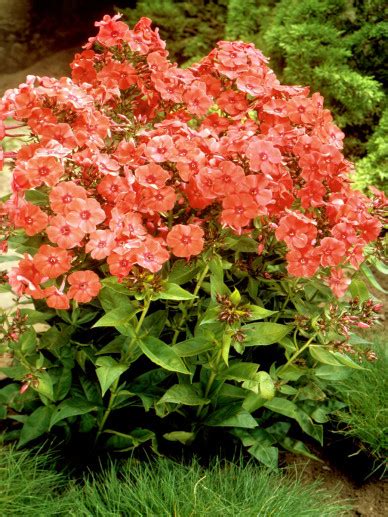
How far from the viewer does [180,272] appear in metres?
2.08

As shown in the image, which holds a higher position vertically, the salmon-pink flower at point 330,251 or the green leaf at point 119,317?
the salmon-pink flower at point 330,251

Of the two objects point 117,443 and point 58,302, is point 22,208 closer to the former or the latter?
point 58,302

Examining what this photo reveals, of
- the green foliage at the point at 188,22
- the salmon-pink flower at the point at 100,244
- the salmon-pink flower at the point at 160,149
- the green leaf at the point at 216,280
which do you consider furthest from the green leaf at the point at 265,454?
the green foliage at the point at 188,22

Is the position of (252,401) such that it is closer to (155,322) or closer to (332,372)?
(332,372)

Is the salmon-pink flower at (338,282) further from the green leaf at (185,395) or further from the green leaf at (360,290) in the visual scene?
the green leaf at (185,395)

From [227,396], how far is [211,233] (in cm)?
73

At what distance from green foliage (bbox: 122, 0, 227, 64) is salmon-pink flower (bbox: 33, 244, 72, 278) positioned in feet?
15.8

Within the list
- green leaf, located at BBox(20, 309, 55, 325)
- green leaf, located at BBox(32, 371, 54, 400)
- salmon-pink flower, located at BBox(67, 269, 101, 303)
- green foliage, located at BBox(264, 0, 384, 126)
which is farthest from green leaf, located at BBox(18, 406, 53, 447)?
green foliage, located at BBox(264, 0, 384, 126)

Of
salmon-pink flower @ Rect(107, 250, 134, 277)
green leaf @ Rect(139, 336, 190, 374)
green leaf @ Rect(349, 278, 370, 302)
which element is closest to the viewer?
salmon-pink flower @ Rect(107, 250, 134, 277)

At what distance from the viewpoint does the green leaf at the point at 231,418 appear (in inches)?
92.9

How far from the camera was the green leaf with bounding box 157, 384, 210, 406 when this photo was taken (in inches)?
87.4

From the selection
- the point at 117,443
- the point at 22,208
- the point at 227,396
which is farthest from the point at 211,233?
the point at 117,443

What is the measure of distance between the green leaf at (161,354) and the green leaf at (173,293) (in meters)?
0.21

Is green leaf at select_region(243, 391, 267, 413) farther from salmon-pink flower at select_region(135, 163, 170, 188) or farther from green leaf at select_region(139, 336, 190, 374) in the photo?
salmon-pink flower at select_region(135, 163, 170, 188)
